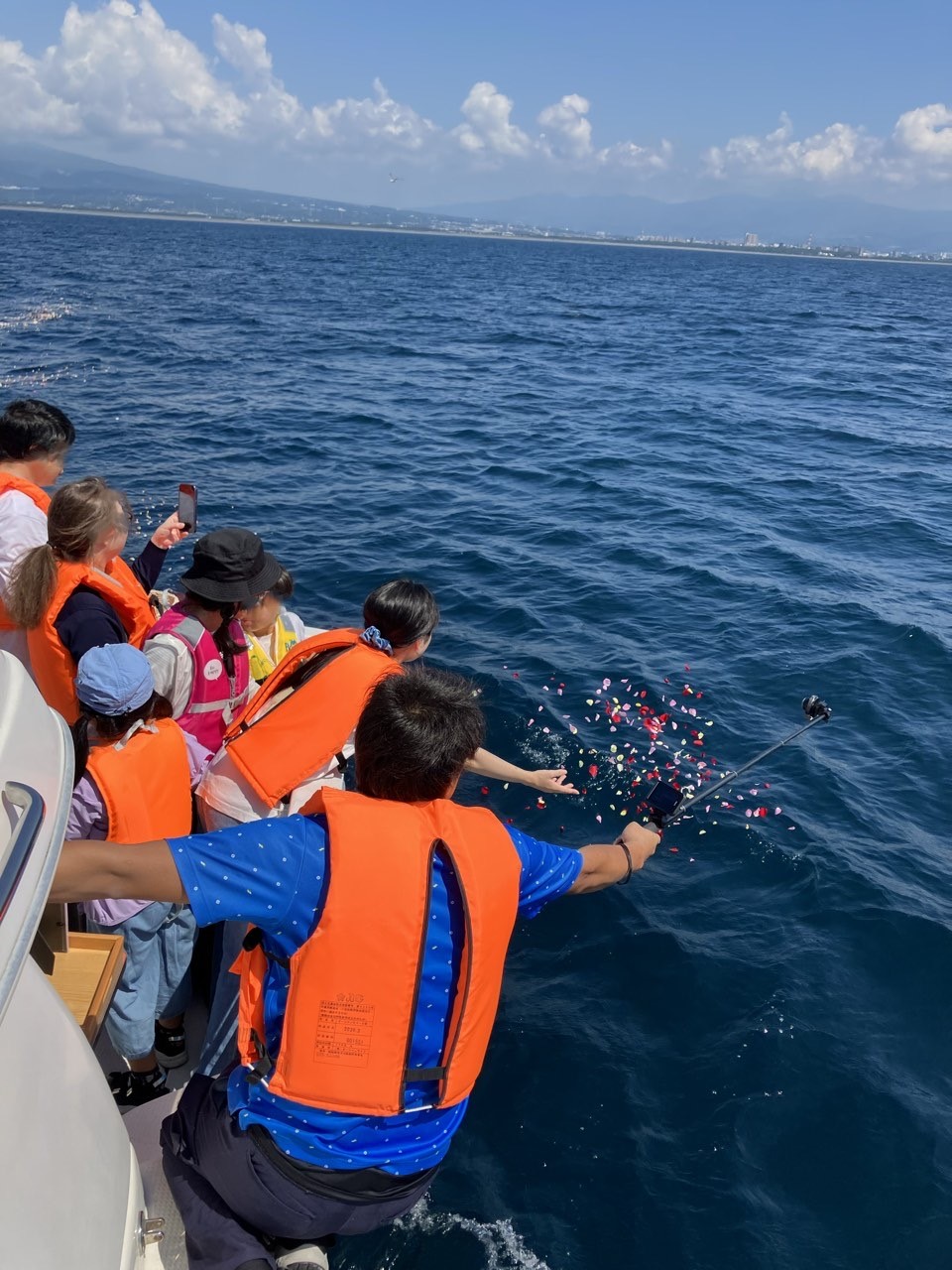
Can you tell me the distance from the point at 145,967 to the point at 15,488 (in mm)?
3120

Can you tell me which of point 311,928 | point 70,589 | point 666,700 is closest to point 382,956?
point 311,928

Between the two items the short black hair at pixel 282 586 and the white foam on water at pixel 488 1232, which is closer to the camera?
the white foam on water at pixel 488 1232

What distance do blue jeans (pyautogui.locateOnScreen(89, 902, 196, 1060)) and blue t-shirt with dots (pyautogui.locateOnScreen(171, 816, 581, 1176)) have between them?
1.39 metres

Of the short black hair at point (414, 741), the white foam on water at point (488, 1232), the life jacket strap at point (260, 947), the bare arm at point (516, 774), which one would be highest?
the short black hair at point (414, 741)

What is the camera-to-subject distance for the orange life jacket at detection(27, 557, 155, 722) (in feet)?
15.2

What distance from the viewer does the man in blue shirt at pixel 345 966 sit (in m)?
2.39

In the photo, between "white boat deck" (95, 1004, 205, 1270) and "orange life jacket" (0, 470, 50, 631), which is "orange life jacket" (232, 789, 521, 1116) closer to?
"white boat deck" (95, 1004, 205, 1270)

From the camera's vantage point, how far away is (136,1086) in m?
4.18

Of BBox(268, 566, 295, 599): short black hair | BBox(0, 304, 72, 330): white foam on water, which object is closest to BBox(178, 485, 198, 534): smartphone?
BBox(268, 566, 295, 599): short black hair

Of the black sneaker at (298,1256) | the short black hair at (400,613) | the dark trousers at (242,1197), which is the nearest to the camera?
the dark trousers at (242,1197)

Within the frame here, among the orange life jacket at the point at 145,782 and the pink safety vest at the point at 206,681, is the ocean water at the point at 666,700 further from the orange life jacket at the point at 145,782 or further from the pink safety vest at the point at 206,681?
the pink safety vest at the point at 206,681

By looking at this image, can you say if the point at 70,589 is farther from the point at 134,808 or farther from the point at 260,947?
the point at 260,947

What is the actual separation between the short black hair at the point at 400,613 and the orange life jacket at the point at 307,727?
0.29 meters

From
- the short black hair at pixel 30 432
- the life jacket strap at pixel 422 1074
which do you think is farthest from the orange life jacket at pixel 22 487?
the life jacket strap at pixel 422 1074
